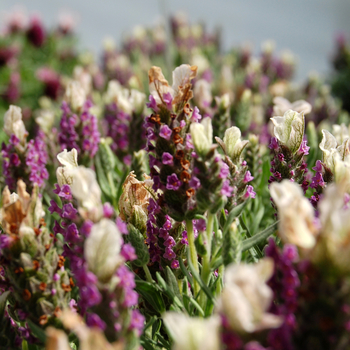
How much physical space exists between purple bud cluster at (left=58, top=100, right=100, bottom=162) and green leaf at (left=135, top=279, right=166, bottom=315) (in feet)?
2.42

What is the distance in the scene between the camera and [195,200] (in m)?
0.76

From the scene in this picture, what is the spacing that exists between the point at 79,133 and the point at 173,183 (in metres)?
0.81

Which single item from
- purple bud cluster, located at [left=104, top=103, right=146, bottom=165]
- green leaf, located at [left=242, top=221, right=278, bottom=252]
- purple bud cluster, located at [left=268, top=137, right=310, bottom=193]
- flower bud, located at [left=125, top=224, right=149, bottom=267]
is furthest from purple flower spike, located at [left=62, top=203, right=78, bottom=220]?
purple bud cluster, located at [left=104, top=103, right=146, bottom=165]

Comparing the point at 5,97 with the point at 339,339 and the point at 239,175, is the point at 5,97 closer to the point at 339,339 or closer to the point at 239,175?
the point at 239,175

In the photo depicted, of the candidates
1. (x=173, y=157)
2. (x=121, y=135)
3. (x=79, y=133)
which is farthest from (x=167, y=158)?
(x=121, y=135)

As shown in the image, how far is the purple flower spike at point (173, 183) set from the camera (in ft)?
2.43

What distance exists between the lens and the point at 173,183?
2.45 feet

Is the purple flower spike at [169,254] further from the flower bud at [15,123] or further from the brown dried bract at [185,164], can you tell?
the flower bud at [15,123]

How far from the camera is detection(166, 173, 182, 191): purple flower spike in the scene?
2.43ft

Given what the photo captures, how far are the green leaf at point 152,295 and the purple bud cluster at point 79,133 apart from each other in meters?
0.74

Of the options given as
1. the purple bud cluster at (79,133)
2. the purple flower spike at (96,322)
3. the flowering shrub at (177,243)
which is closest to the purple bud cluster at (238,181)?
the flowering shrub at (177,243)

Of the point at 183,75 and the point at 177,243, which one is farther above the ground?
the point at 183,75

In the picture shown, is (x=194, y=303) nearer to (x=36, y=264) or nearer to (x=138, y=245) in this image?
(x=138, y=245)

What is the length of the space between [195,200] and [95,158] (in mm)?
962
